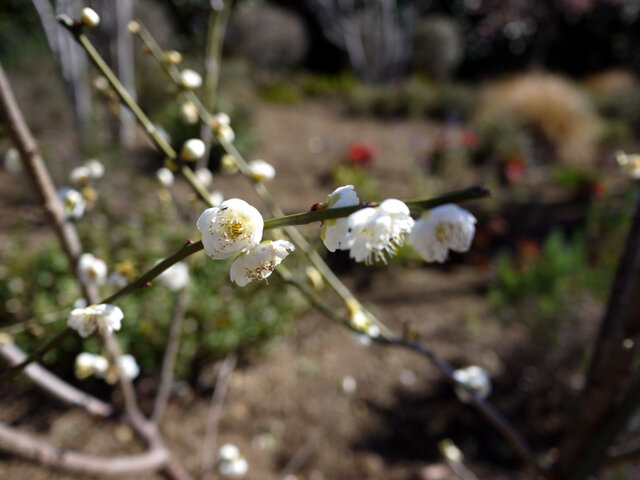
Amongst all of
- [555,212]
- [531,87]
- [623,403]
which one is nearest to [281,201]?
[555,212]

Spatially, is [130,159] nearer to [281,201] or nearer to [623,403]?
[281,201]

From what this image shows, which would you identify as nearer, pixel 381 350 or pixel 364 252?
pixel 364 252

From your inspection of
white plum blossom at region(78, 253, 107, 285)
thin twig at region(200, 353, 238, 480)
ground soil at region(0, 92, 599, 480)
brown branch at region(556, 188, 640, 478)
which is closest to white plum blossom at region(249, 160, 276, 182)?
white plum blossom at region(78, 253, 107, 285)

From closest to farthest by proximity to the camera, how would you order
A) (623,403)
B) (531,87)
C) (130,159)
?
1. (623,403)
2. (130,159)
3. (531,87)

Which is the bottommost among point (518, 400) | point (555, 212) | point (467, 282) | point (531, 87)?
Result: point (518, 400)

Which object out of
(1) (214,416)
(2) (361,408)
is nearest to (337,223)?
(1) (214,416)

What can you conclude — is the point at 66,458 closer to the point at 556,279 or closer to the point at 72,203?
the point at 72,203

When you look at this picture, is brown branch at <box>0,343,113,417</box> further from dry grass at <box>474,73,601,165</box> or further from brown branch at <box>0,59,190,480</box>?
dry grass at <box>474,73,601,165</box>
